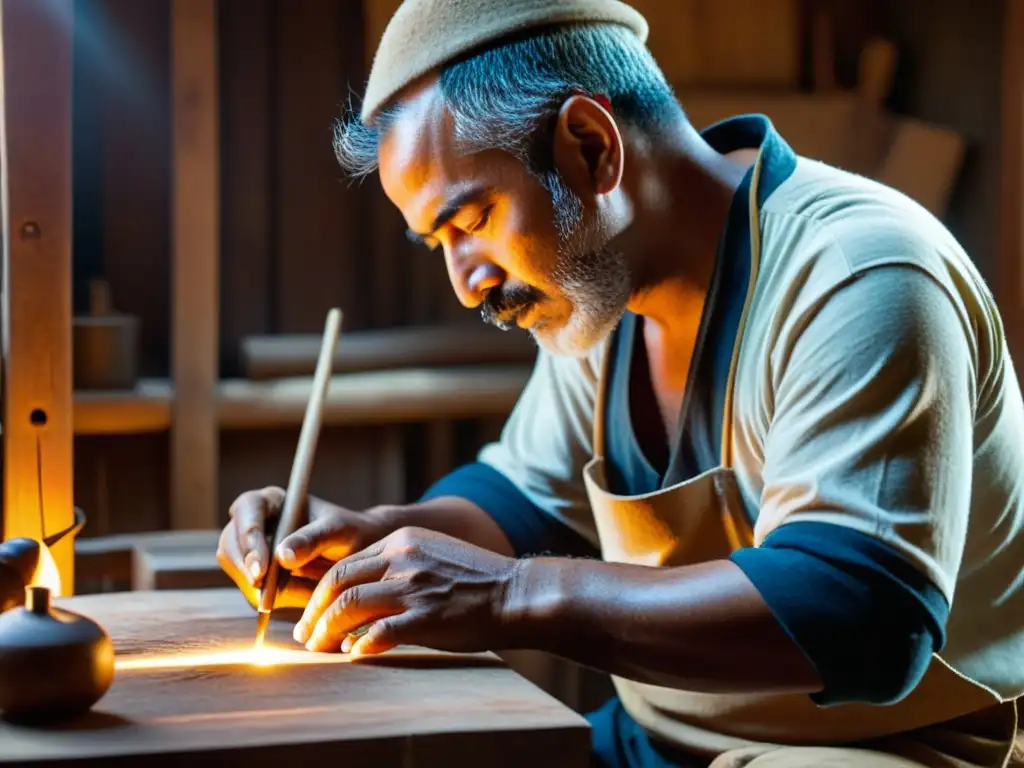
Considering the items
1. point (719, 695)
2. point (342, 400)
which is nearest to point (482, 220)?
point (719, 695)

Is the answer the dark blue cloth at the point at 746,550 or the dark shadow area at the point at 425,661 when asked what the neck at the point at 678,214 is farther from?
the dark shadow area at the point at 425,661

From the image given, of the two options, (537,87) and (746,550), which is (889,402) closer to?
(746,550)

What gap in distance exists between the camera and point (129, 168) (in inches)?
148

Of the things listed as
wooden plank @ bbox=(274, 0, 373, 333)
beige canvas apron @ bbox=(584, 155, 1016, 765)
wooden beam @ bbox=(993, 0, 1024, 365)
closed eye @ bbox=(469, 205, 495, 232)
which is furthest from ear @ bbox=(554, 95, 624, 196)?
wooden beam @ bbox=(993, 0, 1024, 365)


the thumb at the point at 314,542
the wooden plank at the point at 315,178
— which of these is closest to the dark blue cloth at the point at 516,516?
the thumb at the point at 314,542

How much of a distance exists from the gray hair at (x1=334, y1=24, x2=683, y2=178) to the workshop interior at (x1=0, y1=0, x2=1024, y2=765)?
127 cm

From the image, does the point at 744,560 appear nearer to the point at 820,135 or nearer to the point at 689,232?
the point at 689,232

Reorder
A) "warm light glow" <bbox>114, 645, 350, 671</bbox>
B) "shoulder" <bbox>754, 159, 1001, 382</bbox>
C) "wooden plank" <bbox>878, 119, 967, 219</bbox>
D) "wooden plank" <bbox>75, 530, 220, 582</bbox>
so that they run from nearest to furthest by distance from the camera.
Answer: "shoulder" <bbox>754, 159, 1001, 382</bbox> → "warm light glow" <bbox>114, 645, 350, 671</bbox> → "wooden plank" <bbox>75, 530, 220, 582</bbox> → "wooden plank" <bbox>878, 119, 967, 219</bbox>

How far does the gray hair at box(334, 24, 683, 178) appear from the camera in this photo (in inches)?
86.4

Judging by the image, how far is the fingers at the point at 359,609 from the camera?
197cm

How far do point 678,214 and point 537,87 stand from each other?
33 centimetres

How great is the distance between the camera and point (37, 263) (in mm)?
2748

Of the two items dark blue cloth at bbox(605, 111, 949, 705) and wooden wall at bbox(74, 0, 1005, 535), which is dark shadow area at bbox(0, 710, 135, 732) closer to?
dark blue cloth at bbox(605, 111, 949, 705)

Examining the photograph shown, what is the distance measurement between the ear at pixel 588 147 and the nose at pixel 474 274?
19cm
